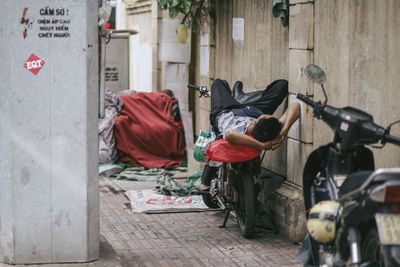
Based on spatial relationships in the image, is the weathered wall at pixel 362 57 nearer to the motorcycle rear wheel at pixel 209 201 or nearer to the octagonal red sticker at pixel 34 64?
the motorcycle rear wheel at pixel 209 201

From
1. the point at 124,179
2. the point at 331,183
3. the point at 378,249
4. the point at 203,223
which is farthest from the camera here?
the point at 124,179

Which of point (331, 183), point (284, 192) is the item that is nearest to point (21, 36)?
point (331, 183)

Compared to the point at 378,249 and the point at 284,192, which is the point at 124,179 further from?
the point at 378,249

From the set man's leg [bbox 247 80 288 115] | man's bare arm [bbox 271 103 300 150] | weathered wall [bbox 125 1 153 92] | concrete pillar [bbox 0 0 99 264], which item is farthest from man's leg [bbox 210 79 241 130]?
weathered wall [bbox 125 1 153 92]

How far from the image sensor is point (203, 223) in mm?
8016

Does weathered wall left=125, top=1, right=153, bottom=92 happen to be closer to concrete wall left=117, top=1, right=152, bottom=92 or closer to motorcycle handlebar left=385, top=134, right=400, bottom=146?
concrete wall left=117, top=1, right=152, bottom=92

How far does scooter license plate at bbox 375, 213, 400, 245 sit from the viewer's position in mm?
3719

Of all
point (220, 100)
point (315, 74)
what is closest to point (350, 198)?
point (315, 74)

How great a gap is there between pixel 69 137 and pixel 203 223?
9.53 feet

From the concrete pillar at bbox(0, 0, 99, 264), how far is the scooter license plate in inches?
101

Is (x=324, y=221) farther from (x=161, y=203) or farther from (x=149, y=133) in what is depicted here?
(x=149, y=133)

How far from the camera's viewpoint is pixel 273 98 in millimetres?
7566

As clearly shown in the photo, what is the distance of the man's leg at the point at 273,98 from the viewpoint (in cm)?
756

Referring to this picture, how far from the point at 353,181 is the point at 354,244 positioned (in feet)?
1.32
